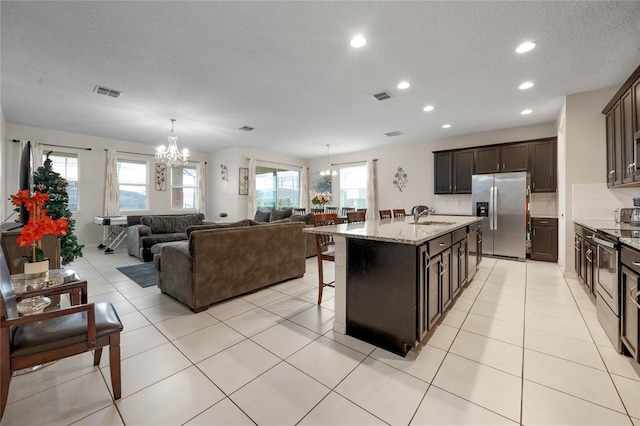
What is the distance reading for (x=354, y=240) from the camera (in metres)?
2.20

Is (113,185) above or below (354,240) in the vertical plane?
above

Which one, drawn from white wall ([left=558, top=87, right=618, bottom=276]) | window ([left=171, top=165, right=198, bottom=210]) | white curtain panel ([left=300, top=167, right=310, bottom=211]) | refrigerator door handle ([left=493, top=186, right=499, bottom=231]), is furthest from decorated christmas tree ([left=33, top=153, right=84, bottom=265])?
white wall ([left=558, top=87, right=618, bottom=276])

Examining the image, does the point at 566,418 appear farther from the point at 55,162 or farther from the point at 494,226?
the point at 55,162

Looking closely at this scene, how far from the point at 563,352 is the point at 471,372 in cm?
88

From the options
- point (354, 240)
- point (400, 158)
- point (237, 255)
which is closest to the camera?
point (354, 240)

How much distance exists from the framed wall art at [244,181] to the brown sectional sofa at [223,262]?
4.41 metres

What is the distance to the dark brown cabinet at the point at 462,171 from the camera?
5.73 m

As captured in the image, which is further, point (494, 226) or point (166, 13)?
point (494, 226)

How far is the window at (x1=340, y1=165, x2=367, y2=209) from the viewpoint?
323 inches

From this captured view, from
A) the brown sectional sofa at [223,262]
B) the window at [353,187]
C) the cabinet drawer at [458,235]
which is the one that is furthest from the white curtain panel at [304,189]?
the cabinet drawer at [458,235]

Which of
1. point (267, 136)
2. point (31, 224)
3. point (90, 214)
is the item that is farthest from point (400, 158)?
point (90, 214)

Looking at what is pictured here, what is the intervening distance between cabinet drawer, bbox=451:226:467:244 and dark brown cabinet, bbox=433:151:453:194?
3.38m

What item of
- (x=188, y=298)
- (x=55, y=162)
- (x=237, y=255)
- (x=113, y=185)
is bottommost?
(x=188, y=298)

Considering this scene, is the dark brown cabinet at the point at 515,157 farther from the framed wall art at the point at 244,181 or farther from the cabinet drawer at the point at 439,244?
the framed wall art at the point at 244,181
